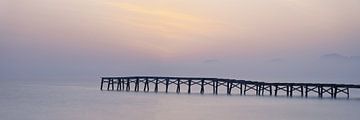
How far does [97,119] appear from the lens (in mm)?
32719

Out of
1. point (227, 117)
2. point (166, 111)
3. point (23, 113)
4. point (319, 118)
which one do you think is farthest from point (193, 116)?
point (23, 113)

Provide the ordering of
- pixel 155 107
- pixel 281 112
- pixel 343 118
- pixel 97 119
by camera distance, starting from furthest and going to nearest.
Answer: pixel 155 107
pixel 281 112
pixel 343 118
pixel 97 119

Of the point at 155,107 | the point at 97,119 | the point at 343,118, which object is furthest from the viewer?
the point at 155,107

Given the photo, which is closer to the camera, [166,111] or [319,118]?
[319,118]

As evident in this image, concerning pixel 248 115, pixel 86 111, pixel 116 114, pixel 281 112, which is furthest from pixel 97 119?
pixel 281 112

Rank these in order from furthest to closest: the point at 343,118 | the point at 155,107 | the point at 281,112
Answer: the point at 155,107 < the point at 281,112 < the point at 343,118

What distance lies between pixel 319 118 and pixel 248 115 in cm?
465

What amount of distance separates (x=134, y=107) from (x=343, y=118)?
15.9m

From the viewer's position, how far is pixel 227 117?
3509cm

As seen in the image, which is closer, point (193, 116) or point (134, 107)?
point (193, 116)

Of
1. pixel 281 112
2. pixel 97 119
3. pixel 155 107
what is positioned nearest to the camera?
pixel 97 119

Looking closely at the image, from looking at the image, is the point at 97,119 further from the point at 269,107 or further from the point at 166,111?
the point at 269,107

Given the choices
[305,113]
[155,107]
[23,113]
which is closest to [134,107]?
[155,107]

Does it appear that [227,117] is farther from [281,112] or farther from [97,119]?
[97,119]
